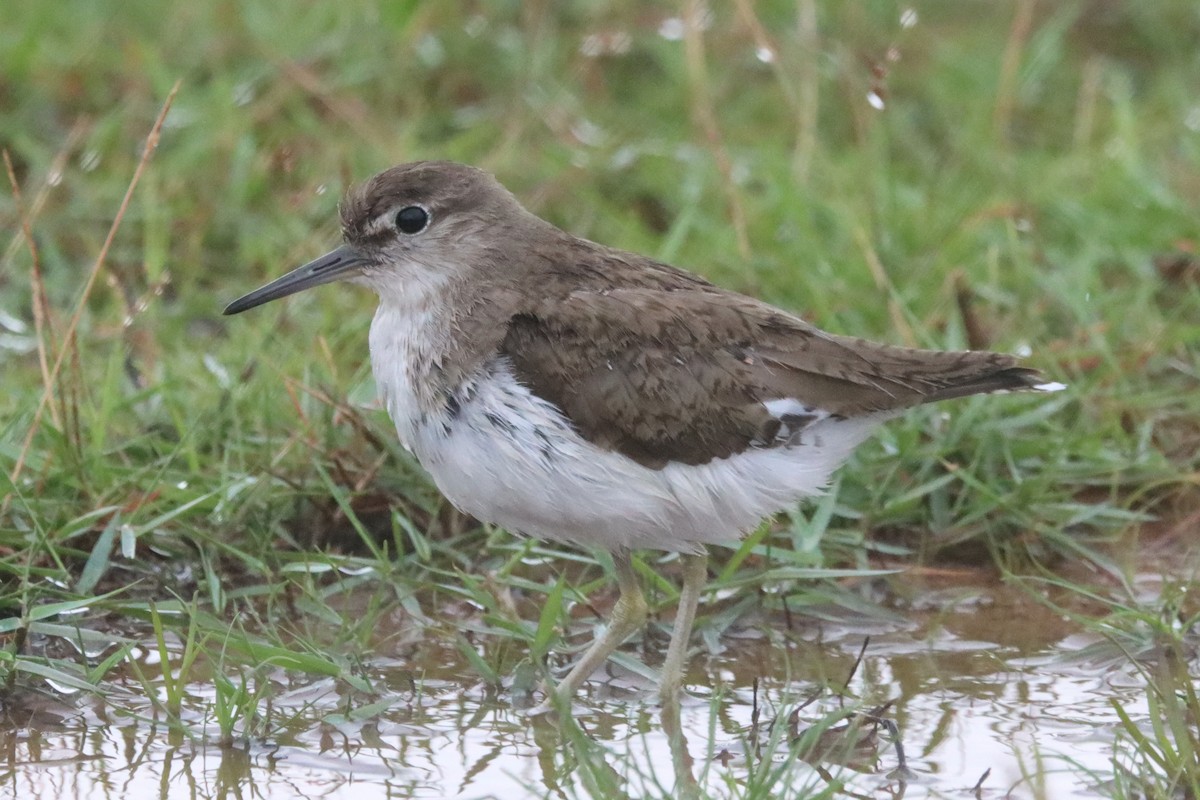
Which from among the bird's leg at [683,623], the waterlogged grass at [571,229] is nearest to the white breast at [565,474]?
the bird's leg at [683,623]

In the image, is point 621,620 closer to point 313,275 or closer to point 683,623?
point 683,623

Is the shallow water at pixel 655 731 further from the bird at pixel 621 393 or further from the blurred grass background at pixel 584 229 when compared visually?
the blurred grass background at pixel 584 229

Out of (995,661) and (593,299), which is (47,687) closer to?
(593,299)

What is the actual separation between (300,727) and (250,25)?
5467mm

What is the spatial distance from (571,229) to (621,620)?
10.7 feet

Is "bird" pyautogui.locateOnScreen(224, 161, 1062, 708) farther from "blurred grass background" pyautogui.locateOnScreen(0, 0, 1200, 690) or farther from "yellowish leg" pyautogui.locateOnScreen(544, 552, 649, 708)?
"blurred grass background" pyautogui.locateOnScreen(0, 0, 1200, 690)

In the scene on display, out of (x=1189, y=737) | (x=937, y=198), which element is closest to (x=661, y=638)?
(x=1189, y=737)

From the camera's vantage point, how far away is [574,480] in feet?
15.7

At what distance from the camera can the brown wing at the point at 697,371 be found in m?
4.92

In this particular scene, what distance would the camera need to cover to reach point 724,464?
4.96m

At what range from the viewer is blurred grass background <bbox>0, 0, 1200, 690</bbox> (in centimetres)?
583

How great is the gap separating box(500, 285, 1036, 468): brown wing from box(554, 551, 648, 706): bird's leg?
453mm

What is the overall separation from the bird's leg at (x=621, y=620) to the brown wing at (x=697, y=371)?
45 centimetres

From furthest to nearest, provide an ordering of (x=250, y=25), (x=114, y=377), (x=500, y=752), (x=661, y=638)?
(x=250, y=25) → (x=114, y=377) → (x=661, y=638) → (x=500, y=752)
